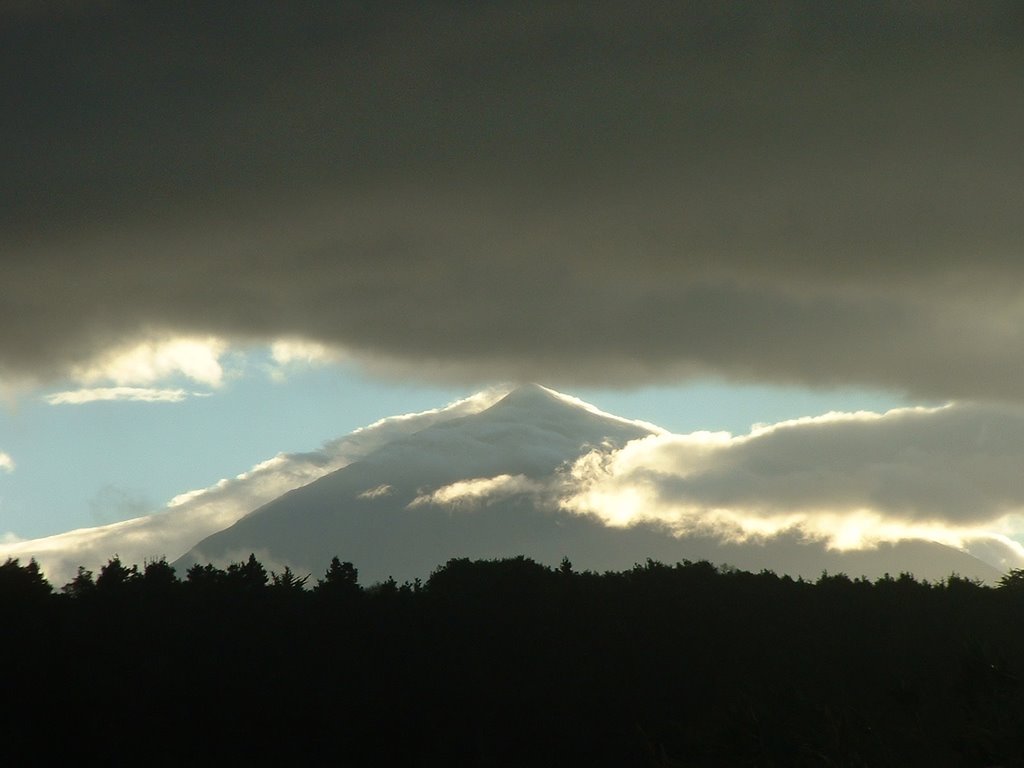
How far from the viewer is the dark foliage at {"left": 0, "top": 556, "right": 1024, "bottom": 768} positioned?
76.1 metres

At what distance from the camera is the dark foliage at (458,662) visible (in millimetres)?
76125

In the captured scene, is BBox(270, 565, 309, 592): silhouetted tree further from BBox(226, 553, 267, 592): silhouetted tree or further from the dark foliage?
BBox(226, 553, 267, 592): silhouetted tree

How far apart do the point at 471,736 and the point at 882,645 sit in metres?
31.2

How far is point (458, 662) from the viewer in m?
87.2

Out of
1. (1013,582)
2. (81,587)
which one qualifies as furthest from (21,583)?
(1013,582)

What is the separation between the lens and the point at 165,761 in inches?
2911

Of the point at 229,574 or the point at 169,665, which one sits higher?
the point at 229,574

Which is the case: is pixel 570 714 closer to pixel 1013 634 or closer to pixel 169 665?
pixel 169 665

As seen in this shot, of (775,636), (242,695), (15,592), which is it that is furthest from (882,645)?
(15,592)

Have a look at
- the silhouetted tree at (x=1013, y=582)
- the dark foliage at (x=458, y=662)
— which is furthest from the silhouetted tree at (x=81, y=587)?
the silhouetted tree at (x=1013, y=582)

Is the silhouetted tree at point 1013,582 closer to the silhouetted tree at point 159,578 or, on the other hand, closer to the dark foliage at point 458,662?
the dark foliage at point 458,662

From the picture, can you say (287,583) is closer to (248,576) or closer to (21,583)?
(248,576)

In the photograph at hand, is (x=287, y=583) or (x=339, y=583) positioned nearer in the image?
(x=339, y=583)

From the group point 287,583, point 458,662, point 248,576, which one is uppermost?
point 248,576
